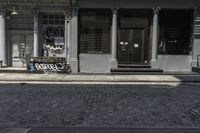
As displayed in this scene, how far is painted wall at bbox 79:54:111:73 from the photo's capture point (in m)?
21.5

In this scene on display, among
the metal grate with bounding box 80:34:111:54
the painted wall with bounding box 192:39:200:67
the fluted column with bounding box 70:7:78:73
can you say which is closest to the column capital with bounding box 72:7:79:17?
the fluted column with bounding box 70:7:78:73

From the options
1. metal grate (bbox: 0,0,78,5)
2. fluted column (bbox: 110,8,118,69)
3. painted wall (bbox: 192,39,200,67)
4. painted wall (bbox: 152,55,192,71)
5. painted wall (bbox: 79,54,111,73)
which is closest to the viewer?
metal grate (bbox: 0,0,78,5)

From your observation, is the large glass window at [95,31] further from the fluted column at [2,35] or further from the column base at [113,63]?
the fluted column at [2,35]

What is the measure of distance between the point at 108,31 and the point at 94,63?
7.30 ft

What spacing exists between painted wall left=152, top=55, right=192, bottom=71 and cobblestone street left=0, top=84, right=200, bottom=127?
8.25 m

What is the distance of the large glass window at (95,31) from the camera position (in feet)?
70.1

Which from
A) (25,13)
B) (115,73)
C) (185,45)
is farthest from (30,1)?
(185,45)

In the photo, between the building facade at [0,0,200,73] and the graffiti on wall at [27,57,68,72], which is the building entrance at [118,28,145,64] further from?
the graffiti on wall at [27,57,68,72]

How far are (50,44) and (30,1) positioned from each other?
305 cm

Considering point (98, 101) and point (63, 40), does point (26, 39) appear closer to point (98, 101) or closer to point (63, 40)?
point (63, 40)

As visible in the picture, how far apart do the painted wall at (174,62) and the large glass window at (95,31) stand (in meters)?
3.59

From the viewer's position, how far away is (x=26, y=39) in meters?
22.4

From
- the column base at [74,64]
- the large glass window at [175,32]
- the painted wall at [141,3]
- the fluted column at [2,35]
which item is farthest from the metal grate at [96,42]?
the fluted column at [2,35]

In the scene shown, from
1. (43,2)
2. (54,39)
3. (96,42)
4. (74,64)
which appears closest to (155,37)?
(96,42)
